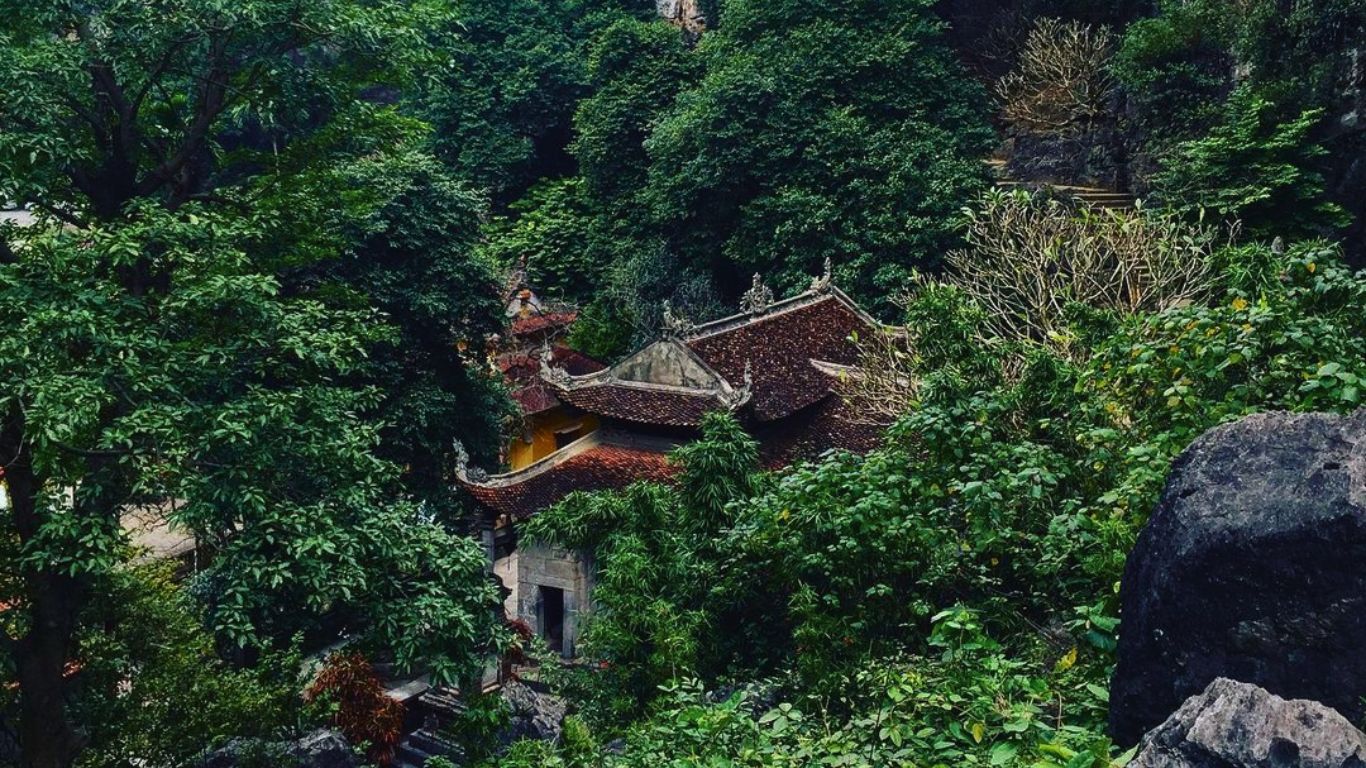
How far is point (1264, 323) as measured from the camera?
816 centimetres

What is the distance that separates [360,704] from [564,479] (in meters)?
6.71

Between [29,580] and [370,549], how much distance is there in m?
2.86

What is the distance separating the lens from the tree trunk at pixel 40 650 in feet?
31.0

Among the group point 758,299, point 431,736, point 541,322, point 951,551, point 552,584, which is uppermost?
point 758,299

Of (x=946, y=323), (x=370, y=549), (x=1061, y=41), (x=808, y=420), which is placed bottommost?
(x=808, y=420)

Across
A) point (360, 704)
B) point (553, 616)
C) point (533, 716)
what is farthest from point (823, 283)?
point (360, 704)

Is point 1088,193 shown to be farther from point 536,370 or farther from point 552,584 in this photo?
point 552,584

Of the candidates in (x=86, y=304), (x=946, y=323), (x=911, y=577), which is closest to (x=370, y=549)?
(x=86, y=304)

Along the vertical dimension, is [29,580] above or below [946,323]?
below

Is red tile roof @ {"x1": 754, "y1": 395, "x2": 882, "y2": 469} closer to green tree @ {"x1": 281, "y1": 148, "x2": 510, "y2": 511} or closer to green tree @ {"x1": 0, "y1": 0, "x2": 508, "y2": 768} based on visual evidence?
green tree @ {"x1": 281, "y1": 148, "x2": 510, "y2": 511}

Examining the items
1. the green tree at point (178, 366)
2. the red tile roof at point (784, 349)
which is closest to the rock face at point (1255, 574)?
the green tree at point (178, 366)

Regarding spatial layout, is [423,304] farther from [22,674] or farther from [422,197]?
[22,674]

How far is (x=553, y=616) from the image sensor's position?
65.5 ft

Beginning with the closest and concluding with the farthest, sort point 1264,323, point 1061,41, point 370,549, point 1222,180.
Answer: point 1264,323
point 370,549
point 1222,180
point 1061,41
